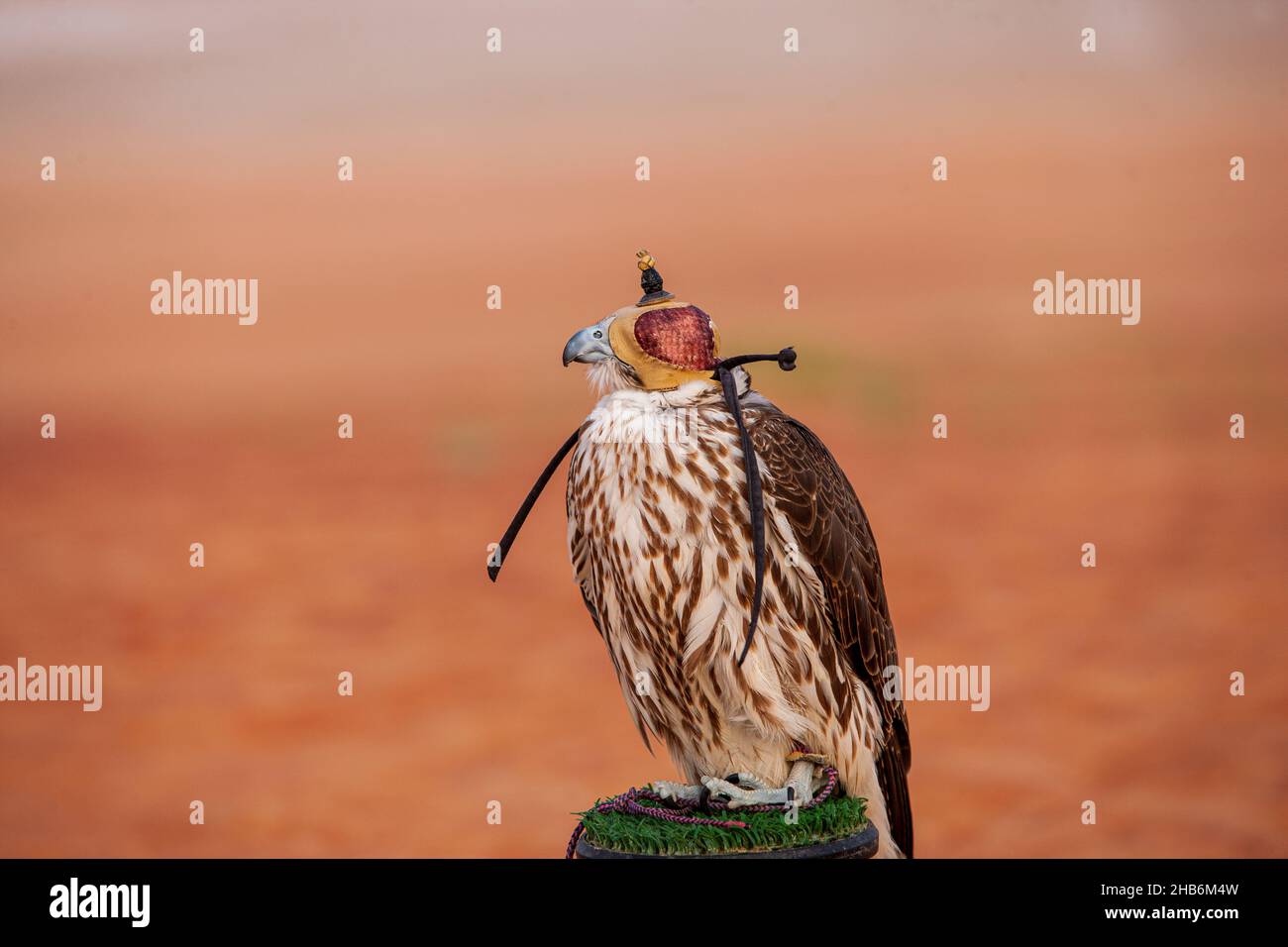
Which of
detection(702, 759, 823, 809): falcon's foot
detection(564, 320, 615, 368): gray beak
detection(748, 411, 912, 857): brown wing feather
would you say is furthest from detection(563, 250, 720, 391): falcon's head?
detection(702, 759, 823, 809): falcon's foot

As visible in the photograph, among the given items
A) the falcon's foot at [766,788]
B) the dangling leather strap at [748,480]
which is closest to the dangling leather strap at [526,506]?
the dangling leather strap at [748,480]

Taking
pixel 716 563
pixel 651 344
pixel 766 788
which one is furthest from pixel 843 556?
pixel 651 344

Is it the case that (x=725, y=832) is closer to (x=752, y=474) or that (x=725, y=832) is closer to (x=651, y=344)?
(x=752, y=474)

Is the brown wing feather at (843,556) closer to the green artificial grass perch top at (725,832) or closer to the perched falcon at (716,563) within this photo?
the perched falcon at (716,563)

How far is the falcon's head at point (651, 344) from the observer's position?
2.98 m

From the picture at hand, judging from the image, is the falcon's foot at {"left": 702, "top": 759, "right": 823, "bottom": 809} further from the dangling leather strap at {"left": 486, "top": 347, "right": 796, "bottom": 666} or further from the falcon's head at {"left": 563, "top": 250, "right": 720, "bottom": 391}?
the falcon's head at {"left": 563, "top": 250, "right": 720, "bottom": 391}

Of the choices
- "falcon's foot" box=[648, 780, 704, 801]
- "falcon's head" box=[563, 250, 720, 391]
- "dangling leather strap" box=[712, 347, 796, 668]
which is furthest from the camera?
"falcon's foot" box=[648, 780, 704, 801]

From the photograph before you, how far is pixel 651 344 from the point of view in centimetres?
298

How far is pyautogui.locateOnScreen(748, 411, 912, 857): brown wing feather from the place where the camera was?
307cm

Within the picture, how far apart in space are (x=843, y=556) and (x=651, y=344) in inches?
25.1

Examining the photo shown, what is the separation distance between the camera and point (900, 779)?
3.34 m
